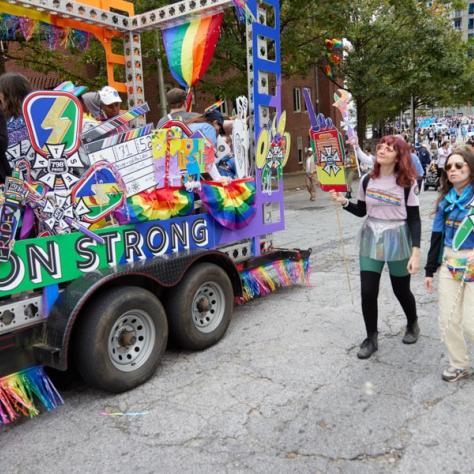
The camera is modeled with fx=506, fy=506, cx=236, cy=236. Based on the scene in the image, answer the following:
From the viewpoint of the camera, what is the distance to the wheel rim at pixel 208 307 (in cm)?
423

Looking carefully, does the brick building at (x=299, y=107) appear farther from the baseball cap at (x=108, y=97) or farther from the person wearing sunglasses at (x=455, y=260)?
the person wearing sunglasses at (x=455, y=260)

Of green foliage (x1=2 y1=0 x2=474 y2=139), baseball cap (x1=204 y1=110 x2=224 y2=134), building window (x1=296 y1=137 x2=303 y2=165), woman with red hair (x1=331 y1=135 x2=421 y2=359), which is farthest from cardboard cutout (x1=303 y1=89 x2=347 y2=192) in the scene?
building window (x1=296 y1=137 x2=303 y2=165)

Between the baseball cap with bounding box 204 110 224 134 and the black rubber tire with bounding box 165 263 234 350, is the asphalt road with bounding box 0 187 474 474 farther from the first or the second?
the baseball cap with bounding box 204 110 224 134

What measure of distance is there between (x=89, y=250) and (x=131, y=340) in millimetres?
699

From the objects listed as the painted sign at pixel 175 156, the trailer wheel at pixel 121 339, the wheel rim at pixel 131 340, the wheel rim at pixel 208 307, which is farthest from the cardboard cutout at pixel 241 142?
the wheel rim at pixel 131 340

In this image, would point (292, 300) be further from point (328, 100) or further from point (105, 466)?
point (328, 100)

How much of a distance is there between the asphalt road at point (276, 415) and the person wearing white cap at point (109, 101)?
2455 mm

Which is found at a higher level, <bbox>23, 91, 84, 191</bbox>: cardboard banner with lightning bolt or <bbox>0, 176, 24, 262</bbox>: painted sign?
<bbox>23, 91, 84, 191</bbox>: cardboard banner with lightning bolt

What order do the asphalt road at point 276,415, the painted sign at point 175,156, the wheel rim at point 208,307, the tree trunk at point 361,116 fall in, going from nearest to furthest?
the asphalt road at point 276,415
the painted sign at point 175,156
the wheel rim at point 208,307
the tree trunk at point 361,116

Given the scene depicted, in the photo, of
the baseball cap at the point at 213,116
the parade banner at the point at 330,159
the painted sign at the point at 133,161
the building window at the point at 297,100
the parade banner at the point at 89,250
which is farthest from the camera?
the building window at the point at 297,100

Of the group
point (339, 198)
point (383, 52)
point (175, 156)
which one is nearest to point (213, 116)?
point (175, 156)

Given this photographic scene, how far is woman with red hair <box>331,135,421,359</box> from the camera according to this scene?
3783mm

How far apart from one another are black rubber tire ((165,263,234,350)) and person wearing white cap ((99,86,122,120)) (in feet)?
6.23

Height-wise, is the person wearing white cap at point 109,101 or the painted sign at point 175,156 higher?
the person wearing white cap at point 109,101
